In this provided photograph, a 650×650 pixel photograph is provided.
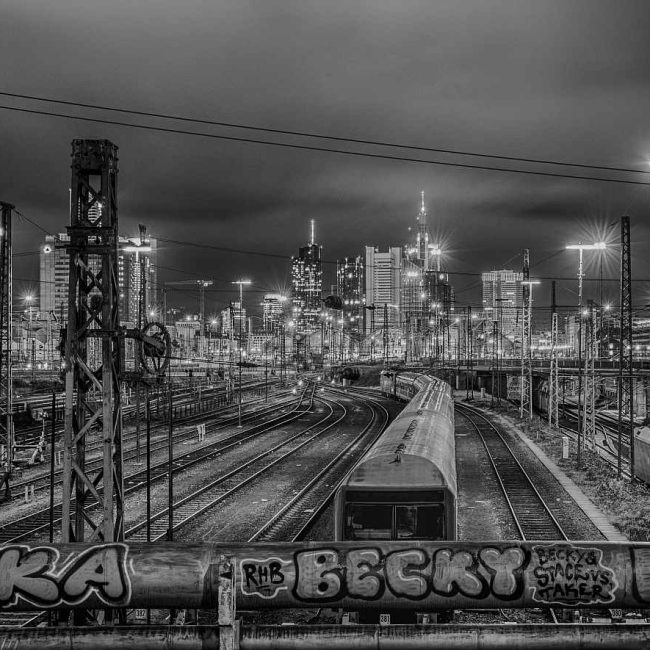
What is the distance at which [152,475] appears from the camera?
27.1 m

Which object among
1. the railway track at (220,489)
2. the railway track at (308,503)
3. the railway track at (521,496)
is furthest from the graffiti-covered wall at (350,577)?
the railway track at (220,489)

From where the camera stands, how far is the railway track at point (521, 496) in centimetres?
1881

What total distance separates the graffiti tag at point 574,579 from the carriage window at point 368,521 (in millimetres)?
3099

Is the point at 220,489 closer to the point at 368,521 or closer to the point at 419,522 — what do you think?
the point at 368,521

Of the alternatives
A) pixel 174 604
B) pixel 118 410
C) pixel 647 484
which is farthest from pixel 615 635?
pixel 647 484

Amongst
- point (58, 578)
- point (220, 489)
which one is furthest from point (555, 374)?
point (58, 578)

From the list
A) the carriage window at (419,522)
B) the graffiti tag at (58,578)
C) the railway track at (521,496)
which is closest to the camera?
the graffiti tag at (58,578)

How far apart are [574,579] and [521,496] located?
48.7 feet

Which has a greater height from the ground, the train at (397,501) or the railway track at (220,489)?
the train at (397,501)

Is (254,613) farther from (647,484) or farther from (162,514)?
(647,484)

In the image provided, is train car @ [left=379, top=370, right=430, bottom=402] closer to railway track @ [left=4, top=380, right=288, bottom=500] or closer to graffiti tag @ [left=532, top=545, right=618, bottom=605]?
railway track @ [left=4, top=380, right=288, bottom=500]

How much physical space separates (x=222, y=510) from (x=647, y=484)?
1717 centimetres

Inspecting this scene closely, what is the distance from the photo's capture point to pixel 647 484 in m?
26.3

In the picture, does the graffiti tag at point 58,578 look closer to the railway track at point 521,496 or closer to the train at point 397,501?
the train at point 397,501
